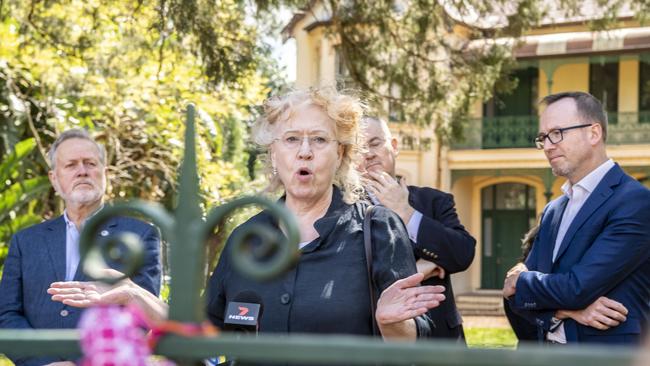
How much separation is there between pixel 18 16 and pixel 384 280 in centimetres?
911

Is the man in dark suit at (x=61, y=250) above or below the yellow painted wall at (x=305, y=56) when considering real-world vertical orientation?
below

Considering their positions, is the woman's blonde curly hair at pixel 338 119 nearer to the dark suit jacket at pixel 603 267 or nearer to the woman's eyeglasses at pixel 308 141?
the woman's eyeglasses at pixel 308 141

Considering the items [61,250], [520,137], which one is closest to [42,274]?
[61,250]

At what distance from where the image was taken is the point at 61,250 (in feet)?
14.5

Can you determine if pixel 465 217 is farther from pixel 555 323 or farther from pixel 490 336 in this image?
pixel 555 323

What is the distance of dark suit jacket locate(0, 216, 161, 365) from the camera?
4.28 metres

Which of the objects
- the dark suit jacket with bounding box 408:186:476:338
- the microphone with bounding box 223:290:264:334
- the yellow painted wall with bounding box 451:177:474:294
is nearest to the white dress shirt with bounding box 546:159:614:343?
the dark suit jacket with bounding box 408:186:476:338

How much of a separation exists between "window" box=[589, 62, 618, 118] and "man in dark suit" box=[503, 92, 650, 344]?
26.2 m

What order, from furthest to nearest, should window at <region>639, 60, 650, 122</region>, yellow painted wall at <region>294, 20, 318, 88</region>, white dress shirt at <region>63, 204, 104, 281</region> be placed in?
yellow painted wall at <region>294, 20, 318, 88</region>
window at <region>639, 60, 650, 122</region>
white dress shirt at <region>63, 204, 104, 281</region>

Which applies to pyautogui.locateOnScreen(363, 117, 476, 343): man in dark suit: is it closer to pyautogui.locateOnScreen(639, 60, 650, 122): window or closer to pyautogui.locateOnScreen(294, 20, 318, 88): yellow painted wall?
pyautogui.locateOnScreen(294, 20, 318, 88): yellow painted wall

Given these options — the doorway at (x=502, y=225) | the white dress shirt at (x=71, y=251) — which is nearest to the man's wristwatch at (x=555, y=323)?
the white dress shirt at (x=71, y=251)

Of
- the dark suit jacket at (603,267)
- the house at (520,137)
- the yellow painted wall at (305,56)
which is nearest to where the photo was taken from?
the dark suit jacket at (603,267)

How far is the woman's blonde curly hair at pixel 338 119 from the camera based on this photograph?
3445 mm

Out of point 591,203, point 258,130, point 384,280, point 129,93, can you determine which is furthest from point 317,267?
point 129,93
